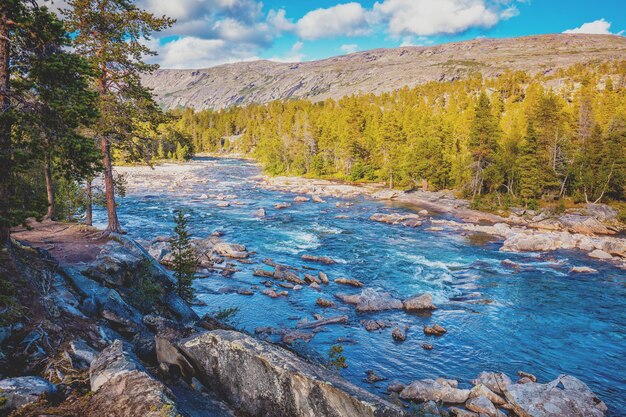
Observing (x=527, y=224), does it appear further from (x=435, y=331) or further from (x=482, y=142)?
(x=435, y=331)

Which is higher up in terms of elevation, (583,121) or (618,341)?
(583,121)

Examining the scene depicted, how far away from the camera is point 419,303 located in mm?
23078

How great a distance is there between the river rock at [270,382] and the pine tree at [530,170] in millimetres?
53720

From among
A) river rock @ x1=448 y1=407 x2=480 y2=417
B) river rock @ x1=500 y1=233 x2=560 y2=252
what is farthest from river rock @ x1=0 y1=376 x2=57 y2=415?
river rock @ x1=500 y1=233 x2=560 y2=252

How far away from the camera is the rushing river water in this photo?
57.2ft

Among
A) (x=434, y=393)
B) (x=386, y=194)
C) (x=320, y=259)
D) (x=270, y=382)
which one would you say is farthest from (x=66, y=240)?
(x=386, y=194)

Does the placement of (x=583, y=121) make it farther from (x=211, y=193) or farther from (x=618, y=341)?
(x=211, y=193)

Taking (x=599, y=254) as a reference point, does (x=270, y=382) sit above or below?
above

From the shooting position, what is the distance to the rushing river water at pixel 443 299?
17438mm

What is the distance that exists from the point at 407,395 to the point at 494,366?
17.5ft

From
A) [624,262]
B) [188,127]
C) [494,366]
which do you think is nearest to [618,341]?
[494,366]

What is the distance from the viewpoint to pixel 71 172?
1108 cm

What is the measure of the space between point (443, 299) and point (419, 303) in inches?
98.7

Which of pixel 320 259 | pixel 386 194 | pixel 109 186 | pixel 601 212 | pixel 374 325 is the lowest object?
pixel 374 325
